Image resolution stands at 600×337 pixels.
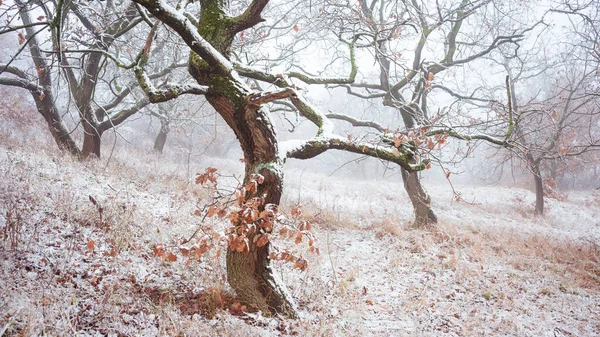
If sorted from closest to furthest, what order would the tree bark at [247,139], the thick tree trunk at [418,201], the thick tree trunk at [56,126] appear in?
the tree bark at [247,139], the thick tree trunk at [56,126], the thick tree trunk at [418,201]

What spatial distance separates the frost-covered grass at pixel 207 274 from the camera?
3.15 metres

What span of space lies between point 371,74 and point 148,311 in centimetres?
1135

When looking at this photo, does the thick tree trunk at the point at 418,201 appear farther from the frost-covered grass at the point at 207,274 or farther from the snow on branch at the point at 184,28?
the snow on branch at the point at 184,28

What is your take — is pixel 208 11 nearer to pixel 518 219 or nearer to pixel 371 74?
pixel 371 74

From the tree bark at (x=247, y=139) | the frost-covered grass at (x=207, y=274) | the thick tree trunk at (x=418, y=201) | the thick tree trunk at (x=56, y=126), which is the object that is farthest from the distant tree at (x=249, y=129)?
the thick tree trunk at (x=56, y=126)

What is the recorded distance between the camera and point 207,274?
4359mm

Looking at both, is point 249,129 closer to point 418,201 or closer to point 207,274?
point 207,274

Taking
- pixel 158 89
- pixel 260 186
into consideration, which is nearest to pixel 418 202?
pixel 260 186

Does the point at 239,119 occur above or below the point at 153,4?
below

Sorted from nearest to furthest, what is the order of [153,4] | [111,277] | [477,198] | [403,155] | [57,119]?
[153,4], [111,277], [403,155], [57,119], [477,198]

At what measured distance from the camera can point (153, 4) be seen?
8.84ft

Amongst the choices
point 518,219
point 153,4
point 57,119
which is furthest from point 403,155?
point 518,219

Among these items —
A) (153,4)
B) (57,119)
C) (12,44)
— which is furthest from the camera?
(12,44)

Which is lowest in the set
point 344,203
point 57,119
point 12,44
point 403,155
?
point 344,203
